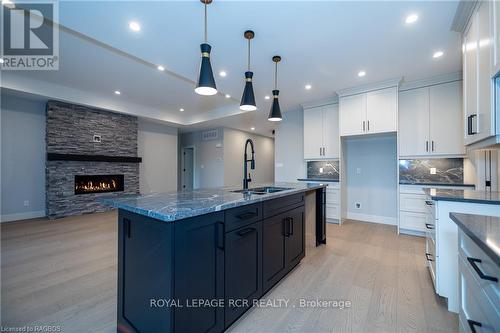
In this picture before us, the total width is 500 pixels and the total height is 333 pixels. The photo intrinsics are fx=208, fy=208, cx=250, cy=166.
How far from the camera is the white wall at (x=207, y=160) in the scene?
7668 millimetres

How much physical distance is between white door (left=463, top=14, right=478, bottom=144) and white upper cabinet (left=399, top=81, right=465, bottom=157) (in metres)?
1.81

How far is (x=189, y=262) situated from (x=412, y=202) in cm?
413

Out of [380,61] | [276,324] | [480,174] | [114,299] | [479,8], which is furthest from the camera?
[380,61]

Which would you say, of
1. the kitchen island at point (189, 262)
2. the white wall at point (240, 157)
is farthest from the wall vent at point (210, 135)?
the kitchen island at point (189, 262)

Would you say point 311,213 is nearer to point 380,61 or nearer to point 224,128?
point 380,61

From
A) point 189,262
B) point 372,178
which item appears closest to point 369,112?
point 372,178

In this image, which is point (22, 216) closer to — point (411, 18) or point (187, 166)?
point (187, 166)

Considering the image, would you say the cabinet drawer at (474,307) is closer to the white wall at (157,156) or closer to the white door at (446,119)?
the white door at (446,119)

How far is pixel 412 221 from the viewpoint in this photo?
369cm

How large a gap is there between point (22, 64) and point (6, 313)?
4062 mm

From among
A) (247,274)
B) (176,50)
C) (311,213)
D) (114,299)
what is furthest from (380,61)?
(114,299)

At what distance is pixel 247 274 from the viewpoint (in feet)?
5.36

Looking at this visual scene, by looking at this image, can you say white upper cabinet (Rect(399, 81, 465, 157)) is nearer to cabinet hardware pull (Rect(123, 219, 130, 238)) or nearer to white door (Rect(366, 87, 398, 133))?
white door (Rect(366, 87, 398, 133))

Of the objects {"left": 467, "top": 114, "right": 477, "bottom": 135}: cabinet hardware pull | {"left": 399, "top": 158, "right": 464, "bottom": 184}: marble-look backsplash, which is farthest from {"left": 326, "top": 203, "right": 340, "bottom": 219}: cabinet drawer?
{"left": 467, "top": 114, "right": 477, "bottom": 135}: cabinet hardware pull
